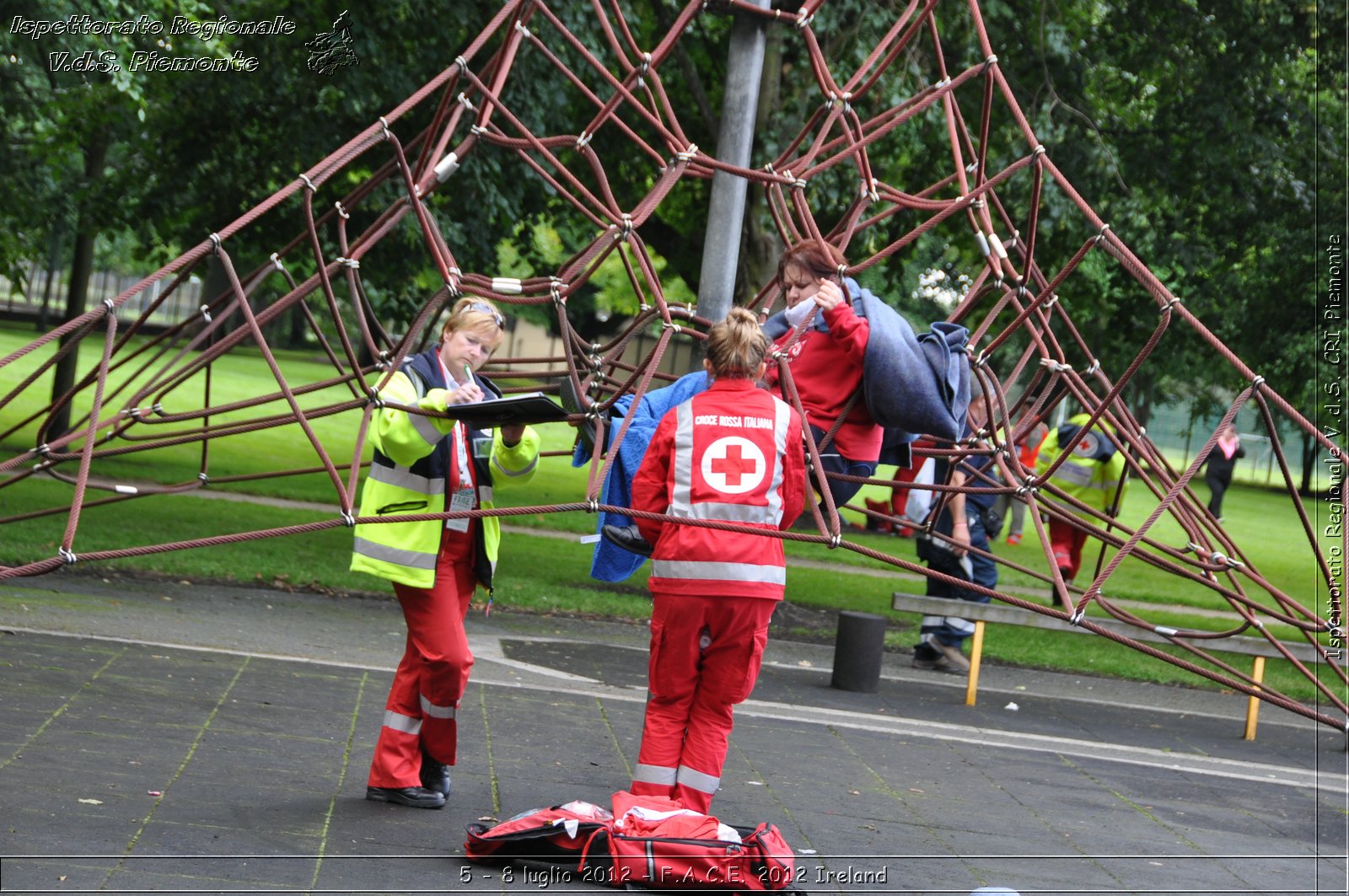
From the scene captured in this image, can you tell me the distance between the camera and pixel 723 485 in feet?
13.6

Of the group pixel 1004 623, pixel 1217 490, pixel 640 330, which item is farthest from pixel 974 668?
pixel 1217 490

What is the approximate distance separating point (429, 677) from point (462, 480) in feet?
2.07

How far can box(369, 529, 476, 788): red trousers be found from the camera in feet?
14.8

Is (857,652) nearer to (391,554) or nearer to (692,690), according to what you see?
(692,690)

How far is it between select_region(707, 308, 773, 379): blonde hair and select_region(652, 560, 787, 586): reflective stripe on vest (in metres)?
0.56

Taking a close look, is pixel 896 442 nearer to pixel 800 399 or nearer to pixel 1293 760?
pixel 800 399

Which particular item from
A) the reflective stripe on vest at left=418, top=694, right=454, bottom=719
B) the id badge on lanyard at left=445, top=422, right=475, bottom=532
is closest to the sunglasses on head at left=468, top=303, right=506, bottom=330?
the id badge on lanyard at left=445, top=422, right=475, bottom=532

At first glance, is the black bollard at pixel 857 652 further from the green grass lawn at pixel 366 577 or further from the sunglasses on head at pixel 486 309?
the sunglasses on head at pixel 486 309

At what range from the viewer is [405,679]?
4.55 meters

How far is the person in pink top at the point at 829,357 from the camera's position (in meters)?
4.48

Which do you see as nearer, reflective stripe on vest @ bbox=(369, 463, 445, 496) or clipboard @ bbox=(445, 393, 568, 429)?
clipboard @ bbox=(445, 393, 568, 429)

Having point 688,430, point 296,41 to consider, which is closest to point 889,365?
point 688,430

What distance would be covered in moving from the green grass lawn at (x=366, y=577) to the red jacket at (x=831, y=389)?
5143 mm

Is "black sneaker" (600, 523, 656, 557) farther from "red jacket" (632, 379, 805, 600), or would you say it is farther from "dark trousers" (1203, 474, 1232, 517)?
"dark trousers" (1203, 474, 1232, 517)
